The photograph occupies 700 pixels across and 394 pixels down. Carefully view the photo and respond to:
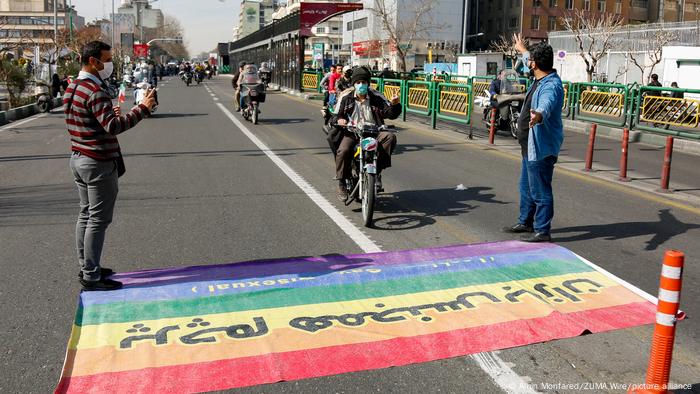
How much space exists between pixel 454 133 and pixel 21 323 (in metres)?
14.6

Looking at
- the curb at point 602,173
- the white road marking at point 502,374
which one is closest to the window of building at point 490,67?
the curb at point 602,173

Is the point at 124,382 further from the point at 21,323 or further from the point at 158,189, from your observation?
the point at 158,189

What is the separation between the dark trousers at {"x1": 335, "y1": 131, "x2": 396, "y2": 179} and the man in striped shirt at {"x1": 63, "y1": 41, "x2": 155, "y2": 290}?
10.7 ft

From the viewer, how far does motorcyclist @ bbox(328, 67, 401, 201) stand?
25.6 feet

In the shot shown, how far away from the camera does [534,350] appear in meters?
4.17

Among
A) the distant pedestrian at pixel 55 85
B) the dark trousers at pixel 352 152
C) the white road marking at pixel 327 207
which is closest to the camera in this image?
the white road marking at pixel 327 207

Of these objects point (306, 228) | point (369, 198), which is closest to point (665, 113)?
point (369, 198)

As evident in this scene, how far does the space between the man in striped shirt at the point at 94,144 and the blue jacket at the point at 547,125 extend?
3623mm

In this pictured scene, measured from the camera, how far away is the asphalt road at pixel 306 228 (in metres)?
3.93

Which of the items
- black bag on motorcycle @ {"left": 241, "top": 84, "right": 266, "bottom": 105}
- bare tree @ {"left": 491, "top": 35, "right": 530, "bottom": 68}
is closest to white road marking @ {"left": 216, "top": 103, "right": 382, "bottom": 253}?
bare tree @ {"left": 491, "top": 35, "right": 530, "bottom": 68}

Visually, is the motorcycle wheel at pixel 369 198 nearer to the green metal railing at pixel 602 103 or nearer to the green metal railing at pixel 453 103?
the green metal railing at pixel 453 103

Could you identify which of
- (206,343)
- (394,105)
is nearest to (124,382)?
(206,343)

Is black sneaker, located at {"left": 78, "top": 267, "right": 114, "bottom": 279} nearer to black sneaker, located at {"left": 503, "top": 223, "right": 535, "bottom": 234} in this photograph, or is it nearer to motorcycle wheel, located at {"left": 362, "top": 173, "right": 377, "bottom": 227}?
motorcycle wheel, located at {"left": 362, "top": 173, "right": 377, "bottom": 227}


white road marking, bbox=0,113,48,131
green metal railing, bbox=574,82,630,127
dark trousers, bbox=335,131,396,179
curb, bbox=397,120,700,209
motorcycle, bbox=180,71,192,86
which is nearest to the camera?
dark trousers, bbox=335,131,396,179
